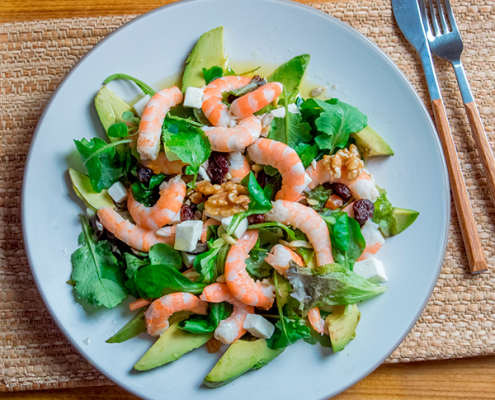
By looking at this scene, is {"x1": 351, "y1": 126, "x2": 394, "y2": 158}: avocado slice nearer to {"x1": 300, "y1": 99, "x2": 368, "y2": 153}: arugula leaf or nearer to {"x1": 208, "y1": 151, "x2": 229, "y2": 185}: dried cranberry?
{"x1": 300, "y1": 99, "x2": 368, "y2": 153}: arugula leaf

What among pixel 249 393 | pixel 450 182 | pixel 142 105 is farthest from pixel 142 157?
pixel 450 182

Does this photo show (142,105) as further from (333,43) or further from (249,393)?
(249,393)

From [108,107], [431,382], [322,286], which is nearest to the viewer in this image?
[322,286]

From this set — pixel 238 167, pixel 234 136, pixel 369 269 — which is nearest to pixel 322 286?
pixel 369 269

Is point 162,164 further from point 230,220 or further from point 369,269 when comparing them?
point 369,269

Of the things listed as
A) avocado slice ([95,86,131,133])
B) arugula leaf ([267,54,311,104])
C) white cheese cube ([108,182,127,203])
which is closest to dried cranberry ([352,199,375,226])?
arugula leaf ([267,54,311,104])

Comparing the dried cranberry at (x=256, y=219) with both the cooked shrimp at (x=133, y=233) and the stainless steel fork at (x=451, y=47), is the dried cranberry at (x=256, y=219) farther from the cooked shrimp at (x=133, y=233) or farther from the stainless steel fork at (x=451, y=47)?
the stainless steel fork at (x=451, y=47)
